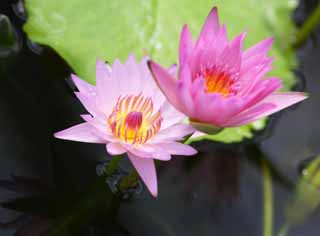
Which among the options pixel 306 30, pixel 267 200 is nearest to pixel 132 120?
pixel 267 200

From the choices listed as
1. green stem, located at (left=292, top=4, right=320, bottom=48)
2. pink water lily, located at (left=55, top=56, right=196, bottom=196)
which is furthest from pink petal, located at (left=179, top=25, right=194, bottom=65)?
green stem, located at (left=292, top=4, right=320, bottom=48)

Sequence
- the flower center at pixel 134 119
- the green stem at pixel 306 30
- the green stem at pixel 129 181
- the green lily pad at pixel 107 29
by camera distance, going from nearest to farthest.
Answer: the flower center at pixel 134 119
the green stem at pixel 129 181
the green lily pad at pixel 107 29
the green stem at pixel 306 30

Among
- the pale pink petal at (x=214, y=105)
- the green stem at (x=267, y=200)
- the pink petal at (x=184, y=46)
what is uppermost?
the pink petal at (x=184, y=46)

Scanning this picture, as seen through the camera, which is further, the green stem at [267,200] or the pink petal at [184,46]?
the green stem at [267,200]

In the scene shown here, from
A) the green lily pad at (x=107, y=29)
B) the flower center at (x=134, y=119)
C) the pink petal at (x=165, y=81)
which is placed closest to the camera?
the pink petal at (x=165, y=81)

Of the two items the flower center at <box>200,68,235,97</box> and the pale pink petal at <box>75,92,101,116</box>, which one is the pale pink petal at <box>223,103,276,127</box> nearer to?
the flower center at <box>200,68,235,97</box>

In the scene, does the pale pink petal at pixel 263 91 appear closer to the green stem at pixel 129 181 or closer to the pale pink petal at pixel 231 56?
the pale pink petal at pixel 231 56

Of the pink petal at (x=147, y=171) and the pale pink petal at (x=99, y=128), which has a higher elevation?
the pale pink petal at (x=99, y=128)

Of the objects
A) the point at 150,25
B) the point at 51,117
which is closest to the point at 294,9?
the point at 150,25

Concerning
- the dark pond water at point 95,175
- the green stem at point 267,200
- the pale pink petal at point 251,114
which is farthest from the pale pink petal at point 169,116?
the green stem at point 267,200
